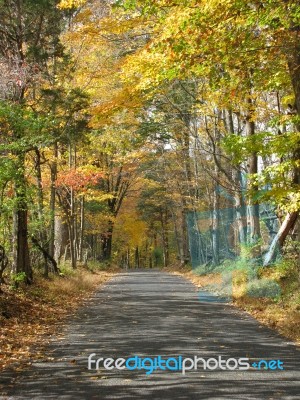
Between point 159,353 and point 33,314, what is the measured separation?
522cm

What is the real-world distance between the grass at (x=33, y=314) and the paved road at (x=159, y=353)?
422mm

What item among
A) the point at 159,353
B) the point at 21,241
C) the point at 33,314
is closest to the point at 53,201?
the point at 21,241

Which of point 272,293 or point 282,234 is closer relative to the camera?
point 272,293

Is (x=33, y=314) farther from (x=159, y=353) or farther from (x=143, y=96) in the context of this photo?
(x=143, y=96)

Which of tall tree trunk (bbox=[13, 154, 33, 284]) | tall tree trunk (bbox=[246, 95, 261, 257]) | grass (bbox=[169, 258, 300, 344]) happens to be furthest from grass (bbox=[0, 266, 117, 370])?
tall tree trunk (bbox=[246, 95, 261, 257])

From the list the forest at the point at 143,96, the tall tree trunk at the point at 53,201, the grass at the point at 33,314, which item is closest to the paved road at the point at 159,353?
the grass at the point at 33,314

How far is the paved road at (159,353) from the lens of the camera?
5.84 m

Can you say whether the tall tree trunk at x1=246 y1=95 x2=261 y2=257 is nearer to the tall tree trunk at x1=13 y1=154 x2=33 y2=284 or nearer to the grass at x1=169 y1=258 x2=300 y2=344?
the grass at x1=169 y1=258 x2=300 y2=344

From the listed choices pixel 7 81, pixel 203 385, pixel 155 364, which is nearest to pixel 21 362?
pixel 155 364

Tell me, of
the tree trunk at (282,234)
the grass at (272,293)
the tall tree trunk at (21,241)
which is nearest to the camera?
the grass at (272,293)

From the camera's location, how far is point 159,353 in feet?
25.6

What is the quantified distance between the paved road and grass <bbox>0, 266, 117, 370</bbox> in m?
0.42

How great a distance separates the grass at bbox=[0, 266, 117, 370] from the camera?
328 inches

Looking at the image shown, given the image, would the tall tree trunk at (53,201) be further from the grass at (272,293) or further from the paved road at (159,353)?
the grass at (272,293)
